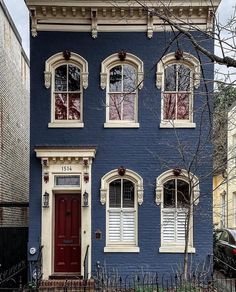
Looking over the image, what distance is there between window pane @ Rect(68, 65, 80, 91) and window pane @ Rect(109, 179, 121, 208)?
3.02 m

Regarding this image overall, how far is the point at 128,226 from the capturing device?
14797mm

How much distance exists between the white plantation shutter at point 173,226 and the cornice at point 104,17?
5252 mm

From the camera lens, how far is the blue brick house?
14539mm

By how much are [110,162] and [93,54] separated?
127 inches

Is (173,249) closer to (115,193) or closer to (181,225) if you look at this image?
(181,225)

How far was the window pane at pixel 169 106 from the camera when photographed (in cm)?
1499

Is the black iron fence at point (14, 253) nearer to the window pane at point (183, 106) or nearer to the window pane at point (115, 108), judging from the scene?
the window pane at point (115, 108)

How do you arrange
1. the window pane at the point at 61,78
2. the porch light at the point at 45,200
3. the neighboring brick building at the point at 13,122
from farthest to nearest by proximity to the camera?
the neighboring brick building at the point at 13,122, the window pane at the point at 61,78, the porch light at the point at 45,200

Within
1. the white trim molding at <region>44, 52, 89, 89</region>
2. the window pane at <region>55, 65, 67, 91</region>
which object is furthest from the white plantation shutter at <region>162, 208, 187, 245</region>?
the window pane at <region>55, 65, 67, 91</region>

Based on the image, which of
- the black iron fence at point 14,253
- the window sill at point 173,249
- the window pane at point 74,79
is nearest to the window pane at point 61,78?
the window pane at point 74,79

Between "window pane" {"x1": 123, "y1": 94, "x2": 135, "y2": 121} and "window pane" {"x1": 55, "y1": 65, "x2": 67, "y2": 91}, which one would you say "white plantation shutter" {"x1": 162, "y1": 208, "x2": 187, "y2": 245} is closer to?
"window pane" {"x1": 123, "y1": 94, "x2": 135, "y2": 121}

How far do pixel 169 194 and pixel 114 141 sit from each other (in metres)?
2.25

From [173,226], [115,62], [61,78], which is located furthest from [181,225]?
[61,78]

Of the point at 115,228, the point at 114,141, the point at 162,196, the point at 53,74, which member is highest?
the point at 53,74
